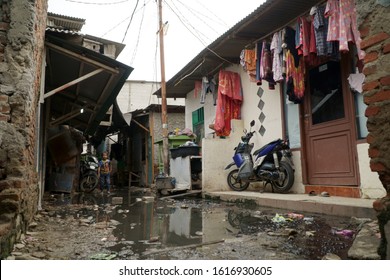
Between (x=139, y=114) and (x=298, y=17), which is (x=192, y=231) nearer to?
(x=298, y=17)

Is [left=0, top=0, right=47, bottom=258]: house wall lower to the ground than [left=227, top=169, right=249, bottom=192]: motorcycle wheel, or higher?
higher

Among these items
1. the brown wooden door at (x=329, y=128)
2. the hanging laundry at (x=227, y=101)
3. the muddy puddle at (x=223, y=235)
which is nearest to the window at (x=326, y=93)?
the brown wooden door at (x=329, y=128)

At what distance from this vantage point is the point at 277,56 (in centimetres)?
612

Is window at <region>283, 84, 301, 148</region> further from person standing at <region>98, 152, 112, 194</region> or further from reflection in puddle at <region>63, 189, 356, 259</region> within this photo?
person standing at <region>98, 152, 112, 194</region>

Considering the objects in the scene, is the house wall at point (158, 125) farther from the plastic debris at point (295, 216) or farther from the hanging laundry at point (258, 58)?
the plastic debris at point (295, 216)

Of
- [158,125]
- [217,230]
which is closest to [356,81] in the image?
[217,230]

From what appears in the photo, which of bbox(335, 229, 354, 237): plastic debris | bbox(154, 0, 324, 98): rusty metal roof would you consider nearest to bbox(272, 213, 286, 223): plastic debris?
bbox(335, 229, 354, 237): plastic debris

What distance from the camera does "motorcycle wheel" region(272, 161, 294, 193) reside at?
5.93m

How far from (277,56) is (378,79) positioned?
403 cm

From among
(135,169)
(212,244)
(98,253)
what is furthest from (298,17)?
(135,169)

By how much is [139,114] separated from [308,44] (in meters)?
10.8

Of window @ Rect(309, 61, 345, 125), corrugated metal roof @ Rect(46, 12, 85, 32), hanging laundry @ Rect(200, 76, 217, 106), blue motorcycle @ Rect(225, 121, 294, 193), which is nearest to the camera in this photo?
window @ Rect(309, 61, 345, 125)

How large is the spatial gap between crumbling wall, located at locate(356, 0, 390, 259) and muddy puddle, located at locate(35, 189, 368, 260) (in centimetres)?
72

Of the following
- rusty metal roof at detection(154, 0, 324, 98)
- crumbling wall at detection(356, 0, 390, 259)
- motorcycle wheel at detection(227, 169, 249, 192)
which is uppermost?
rusty metal roof at detection(154, 0, 324, 98)
